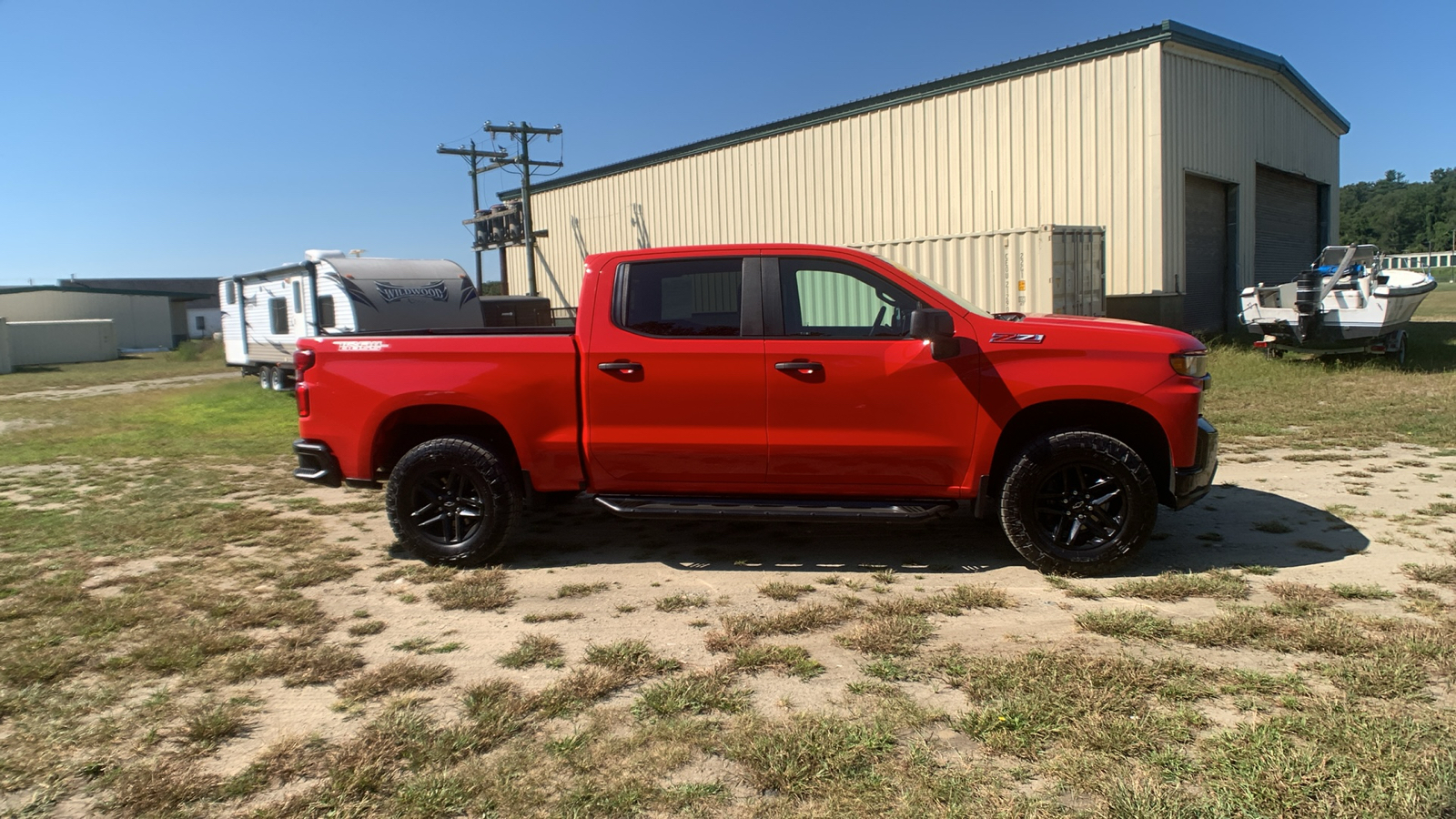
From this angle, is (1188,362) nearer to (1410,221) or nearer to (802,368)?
(802,368)

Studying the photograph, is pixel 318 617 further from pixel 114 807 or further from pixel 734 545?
pixel 734 545

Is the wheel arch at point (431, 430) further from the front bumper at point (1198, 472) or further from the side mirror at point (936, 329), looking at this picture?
the front bumper at point (1198, 472)

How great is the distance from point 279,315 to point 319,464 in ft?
54.9

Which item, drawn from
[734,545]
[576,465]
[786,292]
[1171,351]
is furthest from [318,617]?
[1171,351]

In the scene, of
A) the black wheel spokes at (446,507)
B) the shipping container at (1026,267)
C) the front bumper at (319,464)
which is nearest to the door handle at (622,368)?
the black wheel spokes at (446,507)

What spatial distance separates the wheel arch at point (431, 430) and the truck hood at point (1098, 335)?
9.69 feet

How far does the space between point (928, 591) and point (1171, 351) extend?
183 centimetres

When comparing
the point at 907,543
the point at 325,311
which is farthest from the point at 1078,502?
the point at 325,311

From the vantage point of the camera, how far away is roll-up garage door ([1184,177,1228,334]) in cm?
1769

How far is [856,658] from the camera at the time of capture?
3.90 meters

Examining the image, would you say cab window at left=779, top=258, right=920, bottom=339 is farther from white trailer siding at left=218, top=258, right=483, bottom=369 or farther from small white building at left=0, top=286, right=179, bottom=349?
small white building at left=0, top=286, right=179, bottom=349

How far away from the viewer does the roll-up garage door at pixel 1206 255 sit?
1769cm

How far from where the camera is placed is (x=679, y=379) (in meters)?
5.13

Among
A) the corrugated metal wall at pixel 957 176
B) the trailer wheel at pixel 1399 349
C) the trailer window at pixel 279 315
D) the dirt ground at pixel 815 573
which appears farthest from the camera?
the trailer window at pixel 279 315
